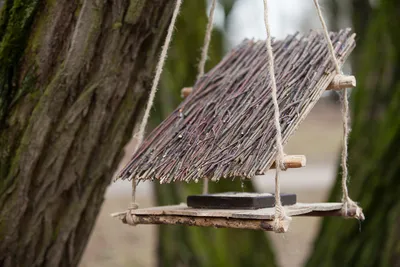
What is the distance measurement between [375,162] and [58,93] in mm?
2082

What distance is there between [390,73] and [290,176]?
34.6 ft

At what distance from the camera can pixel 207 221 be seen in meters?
1.77

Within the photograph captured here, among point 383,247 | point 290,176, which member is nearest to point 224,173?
point 383,247

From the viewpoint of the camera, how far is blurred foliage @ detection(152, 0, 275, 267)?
13.8 ft

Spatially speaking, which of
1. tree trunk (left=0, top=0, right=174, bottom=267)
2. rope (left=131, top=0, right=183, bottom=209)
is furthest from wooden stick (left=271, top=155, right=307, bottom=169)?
tree trunk (left=0, top=0, right=174, bottom=267)

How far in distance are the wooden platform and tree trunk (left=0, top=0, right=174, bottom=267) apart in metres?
0.31

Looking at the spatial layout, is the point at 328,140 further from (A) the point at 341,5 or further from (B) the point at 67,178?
Result: (B) the point at 67,178

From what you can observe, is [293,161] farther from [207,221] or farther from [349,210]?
[349,210]

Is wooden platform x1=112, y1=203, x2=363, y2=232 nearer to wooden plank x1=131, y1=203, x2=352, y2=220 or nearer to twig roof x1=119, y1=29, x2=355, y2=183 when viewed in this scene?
wooden plank x1=131, y1=203, x2=352, y2=220

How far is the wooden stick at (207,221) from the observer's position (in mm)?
1663

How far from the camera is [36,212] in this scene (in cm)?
211

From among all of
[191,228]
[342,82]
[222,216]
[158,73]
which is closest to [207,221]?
[222,216]

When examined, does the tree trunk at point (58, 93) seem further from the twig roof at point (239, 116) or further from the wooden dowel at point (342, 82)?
the wooden dowel at point (342, 82)

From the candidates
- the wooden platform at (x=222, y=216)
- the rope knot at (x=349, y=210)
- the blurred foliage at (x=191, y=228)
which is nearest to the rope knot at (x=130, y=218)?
the wooden platform at (x=222, y=216)
